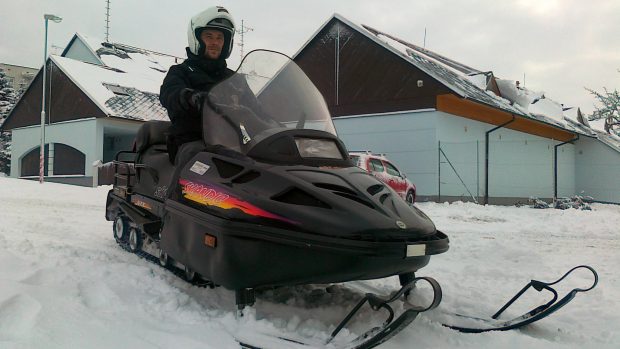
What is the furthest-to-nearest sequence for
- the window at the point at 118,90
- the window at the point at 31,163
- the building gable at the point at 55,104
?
the window at the point at 31,163 < the window at the point at 118,90 < the building gable at the point at 55,104

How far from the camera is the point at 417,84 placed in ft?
50.8

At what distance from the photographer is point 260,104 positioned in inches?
134

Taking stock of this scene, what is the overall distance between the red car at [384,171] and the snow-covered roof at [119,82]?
8.65m

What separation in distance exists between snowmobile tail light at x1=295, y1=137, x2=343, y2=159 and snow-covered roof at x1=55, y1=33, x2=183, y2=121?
15053 mm

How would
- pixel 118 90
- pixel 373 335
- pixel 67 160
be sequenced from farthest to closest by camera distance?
1. pixel 118 90
2. pixel 67 160
3. pixel 373 335

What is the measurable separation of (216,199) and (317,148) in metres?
0.74

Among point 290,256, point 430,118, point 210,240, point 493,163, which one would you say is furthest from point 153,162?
point 493,163

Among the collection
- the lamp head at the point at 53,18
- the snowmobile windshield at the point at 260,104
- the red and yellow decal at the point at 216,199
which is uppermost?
the lamp head at the point at 53,18

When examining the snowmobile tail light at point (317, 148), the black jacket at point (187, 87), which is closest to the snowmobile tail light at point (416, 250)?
the snowmobile tail light at point (317, 148)

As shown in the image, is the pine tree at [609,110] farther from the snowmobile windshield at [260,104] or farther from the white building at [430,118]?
the snowmobile windshield at [260,104]

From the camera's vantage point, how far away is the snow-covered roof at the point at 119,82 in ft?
68.2

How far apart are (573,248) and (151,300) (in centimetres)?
547

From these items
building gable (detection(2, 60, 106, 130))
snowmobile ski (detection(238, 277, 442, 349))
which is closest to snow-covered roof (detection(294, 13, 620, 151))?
building gable (detection(2, 60, 106, 130))

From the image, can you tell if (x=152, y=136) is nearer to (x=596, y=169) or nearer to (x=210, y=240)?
(x=210, y=240)
